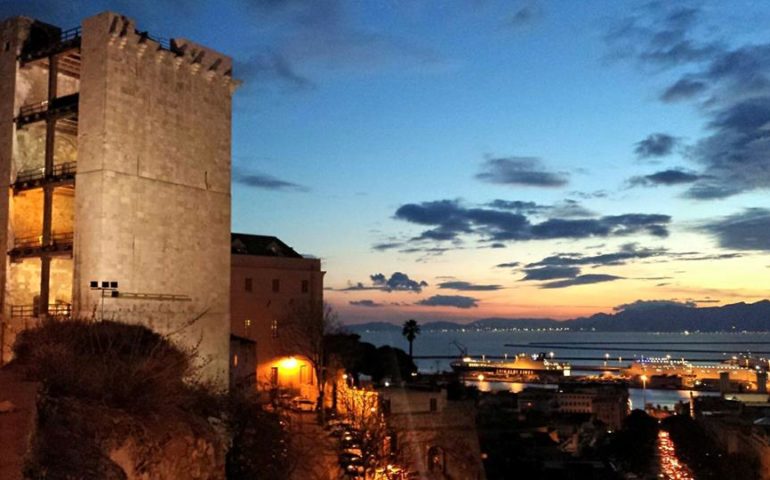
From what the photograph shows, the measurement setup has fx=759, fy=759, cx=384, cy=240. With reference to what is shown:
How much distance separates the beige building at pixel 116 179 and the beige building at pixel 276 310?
10564 millimetres

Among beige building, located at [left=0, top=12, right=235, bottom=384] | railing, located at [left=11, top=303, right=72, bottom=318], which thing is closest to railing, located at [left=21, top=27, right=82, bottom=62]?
beige building, located at [left=0, top=12, right=235, bottom=384]

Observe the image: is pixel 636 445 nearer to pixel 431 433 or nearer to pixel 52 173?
pixel 431 433

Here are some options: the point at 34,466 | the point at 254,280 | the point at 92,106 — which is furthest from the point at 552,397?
the point at 34,466

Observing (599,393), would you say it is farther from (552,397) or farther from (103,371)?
(103,371)

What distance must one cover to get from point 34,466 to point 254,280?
29937 millimetres

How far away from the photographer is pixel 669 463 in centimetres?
6075

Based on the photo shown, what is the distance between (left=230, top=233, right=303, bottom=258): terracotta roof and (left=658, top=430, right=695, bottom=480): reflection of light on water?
31.4 m

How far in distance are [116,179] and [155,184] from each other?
4.73ft

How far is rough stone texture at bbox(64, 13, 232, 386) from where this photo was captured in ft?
79.1

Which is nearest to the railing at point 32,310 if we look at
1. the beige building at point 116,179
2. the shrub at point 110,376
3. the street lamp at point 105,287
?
the beige building at point 116,179

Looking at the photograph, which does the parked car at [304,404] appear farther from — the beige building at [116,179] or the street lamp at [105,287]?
the street lamp at [105,287]

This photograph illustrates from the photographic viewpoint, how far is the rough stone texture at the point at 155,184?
79.1 feet

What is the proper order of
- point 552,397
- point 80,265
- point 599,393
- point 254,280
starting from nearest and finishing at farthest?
point 80,265 < point 254,280 < point 552,397 < point 599,393

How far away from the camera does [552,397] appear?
106m
